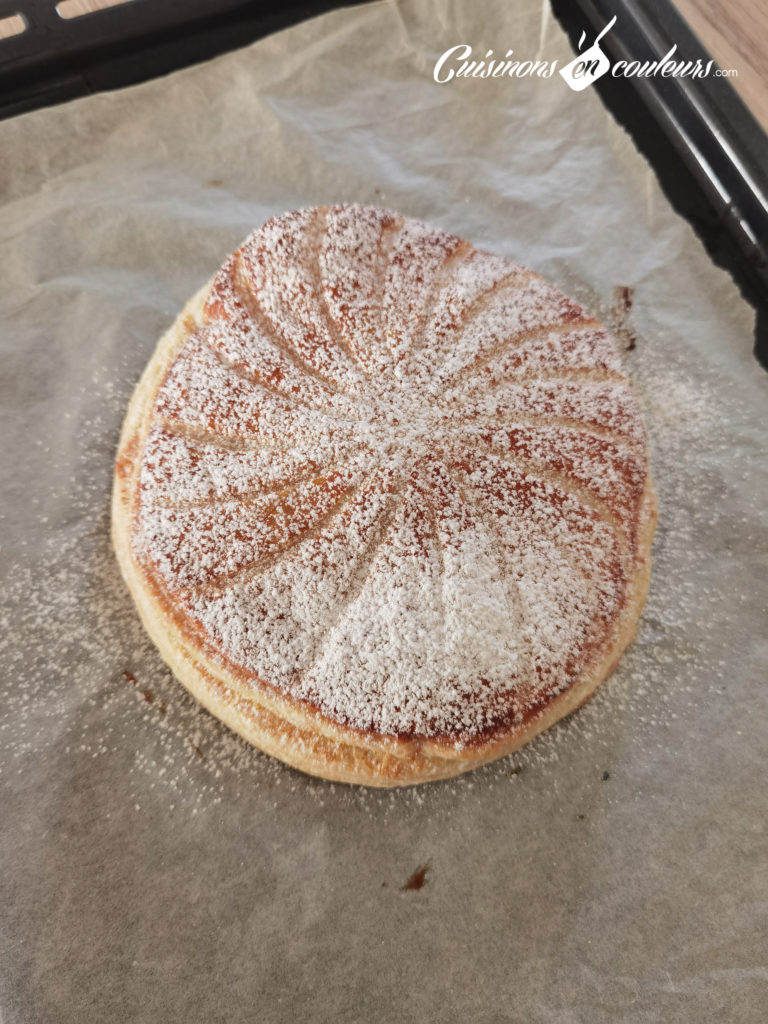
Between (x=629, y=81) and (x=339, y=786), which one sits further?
(x=629, y=81)

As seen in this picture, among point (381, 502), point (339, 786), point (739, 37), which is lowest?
point (339, 786)

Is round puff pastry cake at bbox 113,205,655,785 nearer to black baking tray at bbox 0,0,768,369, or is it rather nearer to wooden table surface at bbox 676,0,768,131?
black baking tray at bbox 0,0,768,369

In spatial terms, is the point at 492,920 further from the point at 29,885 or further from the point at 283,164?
the point at 283,164

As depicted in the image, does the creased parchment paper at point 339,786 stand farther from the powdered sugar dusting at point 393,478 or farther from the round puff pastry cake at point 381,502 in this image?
the powdered sugar dusting at point 393,478

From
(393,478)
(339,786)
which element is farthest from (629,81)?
(339,786)

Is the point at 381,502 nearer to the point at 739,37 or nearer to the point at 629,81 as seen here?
the point at 629,81

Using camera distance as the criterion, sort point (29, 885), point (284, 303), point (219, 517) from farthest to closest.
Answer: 1. point (284, 303)
2. point (219, 517)
3. point (29, 885)

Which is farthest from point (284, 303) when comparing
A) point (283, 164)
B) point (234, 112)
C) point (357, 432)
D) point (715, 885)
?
point (715, 885)
